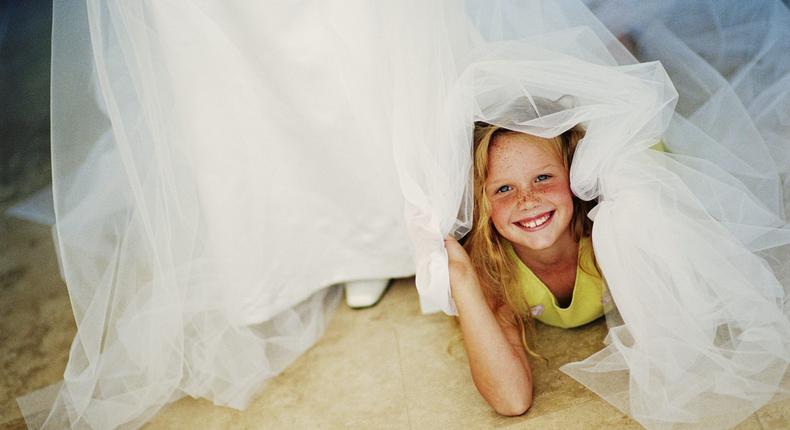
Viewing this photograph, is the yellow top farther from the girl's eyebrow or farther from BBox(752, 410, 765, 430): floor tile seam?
BBox(752, 410, 765, 430): floor tile seam

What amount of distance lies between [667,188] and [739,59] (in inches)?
12.2

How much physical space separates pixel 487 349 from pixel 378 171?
1.35 ft

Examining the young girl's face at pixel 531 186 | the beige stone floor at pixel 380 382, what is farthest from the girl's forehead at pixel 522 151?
the beige stone floor at pixel 380 382

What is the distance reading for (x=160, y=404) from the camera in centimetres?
132

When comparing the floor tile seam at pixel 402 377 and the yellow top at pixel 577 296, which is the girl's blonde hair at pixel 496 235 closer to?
the yellow top at pixel 577 296

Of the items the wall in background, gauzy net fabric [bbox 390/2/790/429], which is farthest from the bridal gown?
the wall in background

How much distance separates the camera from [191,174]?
4.31 feet

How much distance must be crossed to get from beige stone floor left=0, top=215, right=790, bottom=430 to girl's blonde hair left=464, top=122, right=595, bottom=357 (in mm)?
93

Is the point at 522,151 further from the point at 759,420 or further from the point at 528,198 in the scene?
the point at 759,420

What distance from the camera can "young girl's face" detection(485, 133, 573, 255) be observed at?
124 cm

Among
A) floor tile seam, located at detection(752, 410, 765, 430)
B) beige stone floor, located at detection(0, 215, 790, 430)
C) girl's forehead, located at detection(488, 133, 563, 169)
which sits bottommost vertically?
beige stone floor, located at detection(0, 215, 790, 430)

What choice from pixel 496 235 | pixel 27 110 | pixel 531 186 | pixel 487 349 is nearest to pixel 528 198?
pixel 531 186

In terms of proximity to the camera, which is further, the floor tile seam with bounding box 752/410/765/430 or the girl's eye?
the girl's eye

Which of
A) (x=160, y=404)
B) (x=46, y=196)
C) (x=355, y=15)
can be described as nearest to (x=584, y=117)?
(x=355, y=15)
